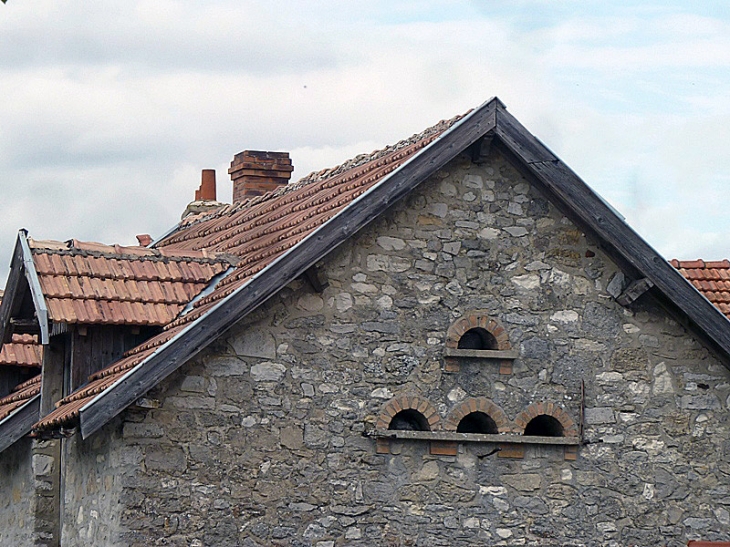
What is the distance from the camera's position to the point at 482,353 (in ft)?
38.4

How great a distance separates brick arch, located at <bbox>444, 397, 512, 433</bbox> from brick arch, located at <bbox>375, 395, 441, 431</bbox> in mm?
141

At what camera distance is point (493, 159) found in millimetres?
12094

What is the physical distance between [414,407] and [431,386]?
0.78 feet

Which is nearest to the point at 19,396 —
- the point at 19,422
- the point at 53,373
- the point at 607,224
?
the point at 19,422

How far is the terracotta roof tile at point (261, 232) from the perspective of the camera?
447 inches

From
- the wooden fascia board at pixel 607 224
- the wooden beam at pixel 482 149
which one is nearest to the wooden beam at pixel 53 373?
the wooden beam at pixel 482 149

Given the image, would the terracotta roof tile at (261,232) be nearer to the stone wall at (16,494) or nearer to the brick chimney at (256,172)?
the brick chimney at (256,172)

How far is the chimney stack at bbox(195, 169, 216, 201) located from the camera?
20.6 meters

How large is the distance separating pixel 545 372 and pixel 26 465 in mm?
5729

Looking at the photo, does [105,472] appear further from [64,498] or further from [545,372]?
[545,372]

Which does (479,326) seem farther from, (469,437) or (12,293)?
(12,293)

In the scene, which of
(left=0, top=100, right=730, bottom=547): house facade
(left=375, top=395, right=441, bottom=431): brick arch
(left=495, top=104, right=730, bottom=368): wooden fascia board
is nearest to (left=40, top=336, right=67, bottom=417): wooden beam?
(left=0, top=100, right=730, bottom=547): house facade

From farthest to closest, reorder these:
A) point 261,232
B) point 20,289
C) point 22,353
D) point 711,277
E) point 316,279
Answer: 1. point 22,353
2. point 711,277
3. point 261,232
4. point 20,289
5. point 316,279

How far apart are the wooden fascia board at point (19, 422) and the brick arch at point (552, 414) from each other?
5.20 m
